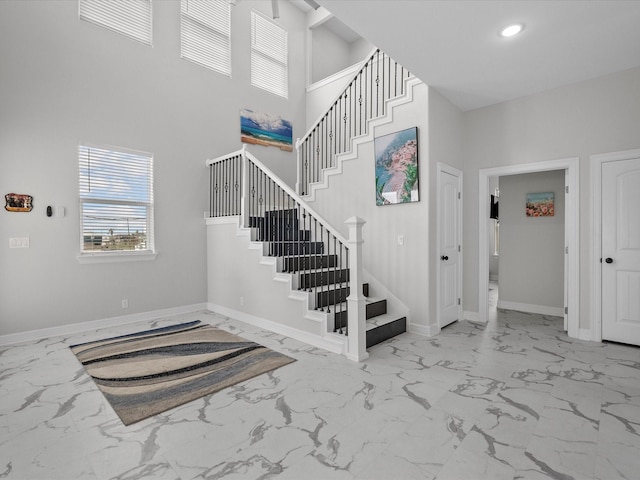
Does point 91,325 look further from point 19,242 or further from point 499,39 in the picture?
point 499,39

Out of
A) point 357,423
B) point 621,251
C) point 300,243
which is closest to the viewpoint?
point 357,423

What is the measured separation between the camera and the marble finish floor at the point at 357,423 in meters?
1.83

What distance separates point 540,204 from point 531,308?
1.68m

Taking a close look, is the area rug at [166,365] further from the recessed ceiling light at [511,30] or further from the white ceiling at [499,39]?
the recessed ceiling light at [511,30]

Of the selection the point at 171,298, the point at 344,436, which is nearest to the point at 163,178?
the point at 171,298

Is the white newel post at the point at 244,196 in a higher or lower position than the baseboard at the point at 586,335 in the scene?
higher

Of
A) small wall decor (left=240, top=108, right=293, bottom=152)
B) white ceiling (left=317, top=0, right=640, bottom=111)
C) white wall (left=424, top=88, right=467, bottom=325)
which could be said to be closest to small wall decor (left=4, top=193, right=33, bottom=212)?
small wall decor (left=240, top=108, right=293, bottom=152)

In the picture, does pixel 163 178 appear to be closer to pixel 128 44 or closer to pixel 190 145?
pixel 190 145

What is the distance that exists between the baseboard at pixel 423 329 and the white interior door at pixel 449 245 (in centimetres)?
16

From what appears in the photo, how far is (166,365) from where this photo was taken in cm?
323

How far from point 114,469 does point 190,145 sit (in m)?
4.64

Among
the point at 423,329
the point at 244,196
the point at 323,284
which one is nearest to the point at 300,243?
the point at 323,284

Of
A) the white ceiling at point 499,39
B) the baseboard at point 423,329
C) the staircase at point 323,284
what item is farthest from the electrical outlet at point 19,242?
the baseboard at point 423,329

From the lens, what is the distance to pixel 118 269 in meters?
4.66
